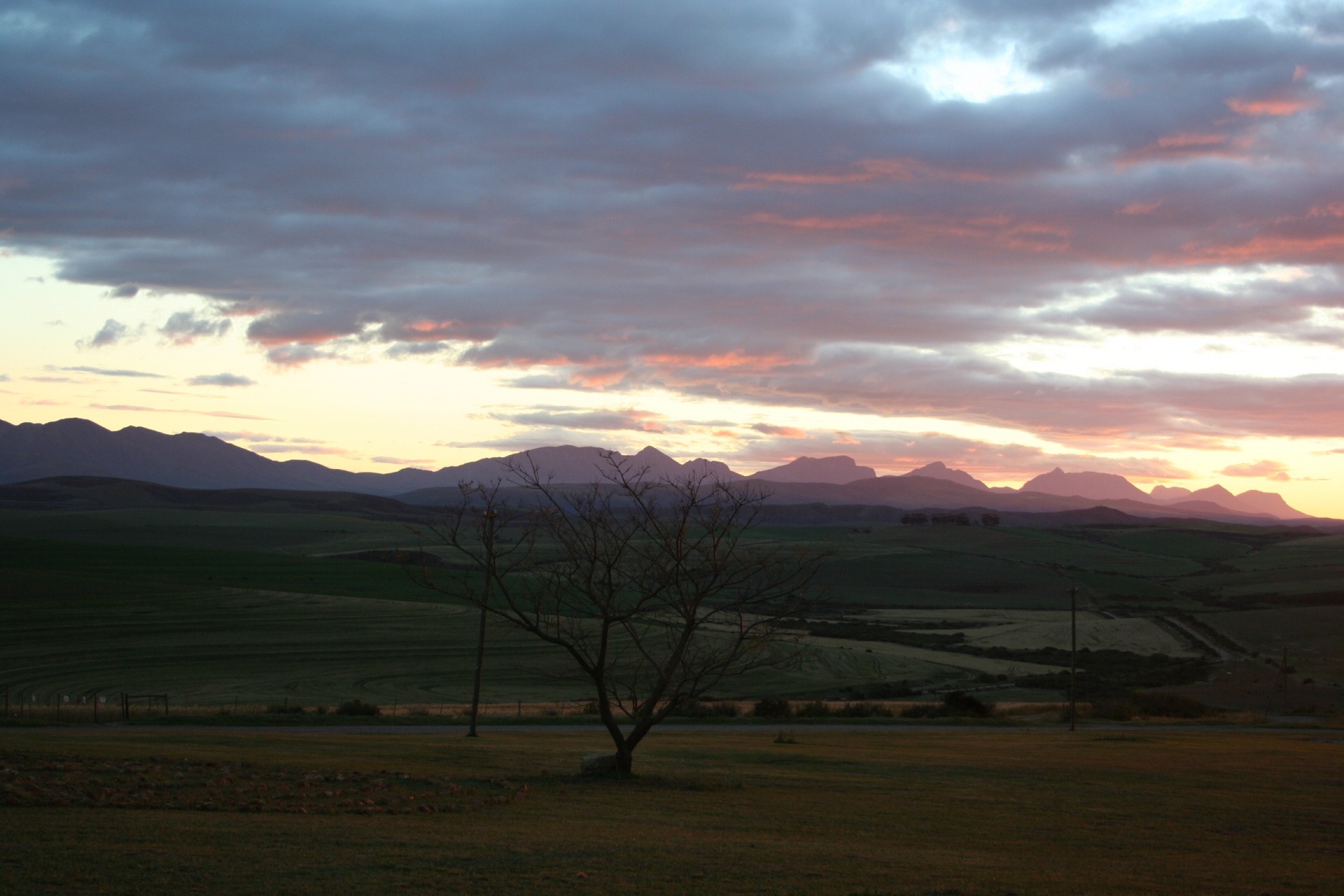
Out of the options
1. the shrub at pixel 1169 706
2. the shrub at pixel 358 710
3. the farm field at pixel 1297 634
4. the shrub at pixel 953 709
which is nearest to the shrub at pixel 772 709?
the shrub at pixel 953 709

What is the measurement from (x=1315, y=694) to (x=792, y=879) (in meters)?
63.9

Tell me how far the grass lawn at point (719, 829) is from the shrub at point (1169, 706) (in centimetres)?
2632

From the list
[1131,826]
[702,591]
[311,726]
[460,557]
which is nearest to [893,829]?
[1131,826]

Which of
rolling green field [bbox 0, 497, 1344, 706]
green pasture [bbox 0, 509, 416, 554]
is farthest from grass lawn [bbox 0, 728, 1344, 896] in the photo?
green pasture [bbox 0, 509, 416, 554]

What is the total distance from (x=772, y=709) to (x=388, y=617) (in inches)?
1688

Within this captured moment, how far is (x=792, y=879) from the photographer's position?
33.8ft

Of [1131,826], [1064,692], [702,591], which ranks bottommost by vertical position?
[1064,692]

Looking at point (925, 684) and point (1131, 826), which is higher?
point (1131, 826)

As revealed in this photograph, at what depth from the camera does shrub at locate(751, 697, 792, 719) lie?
4202 cm

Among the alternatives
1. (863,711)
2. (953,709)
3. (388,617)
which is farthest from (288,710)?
(388,617)

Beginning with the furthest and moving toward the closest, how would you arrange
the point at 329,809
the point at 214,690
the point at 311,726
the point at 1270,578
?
the point at 1270,578, the point at 214,690, the point at 311,726, the point at 329,809

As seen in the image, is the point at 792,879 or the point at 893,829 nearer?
the point at 792,879

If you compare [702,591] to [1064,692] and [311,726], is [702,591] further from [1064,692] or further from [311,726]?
[1064,692]

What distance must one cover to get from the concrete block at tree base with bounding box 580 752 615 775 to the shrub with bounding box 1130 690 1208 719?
127 feet
